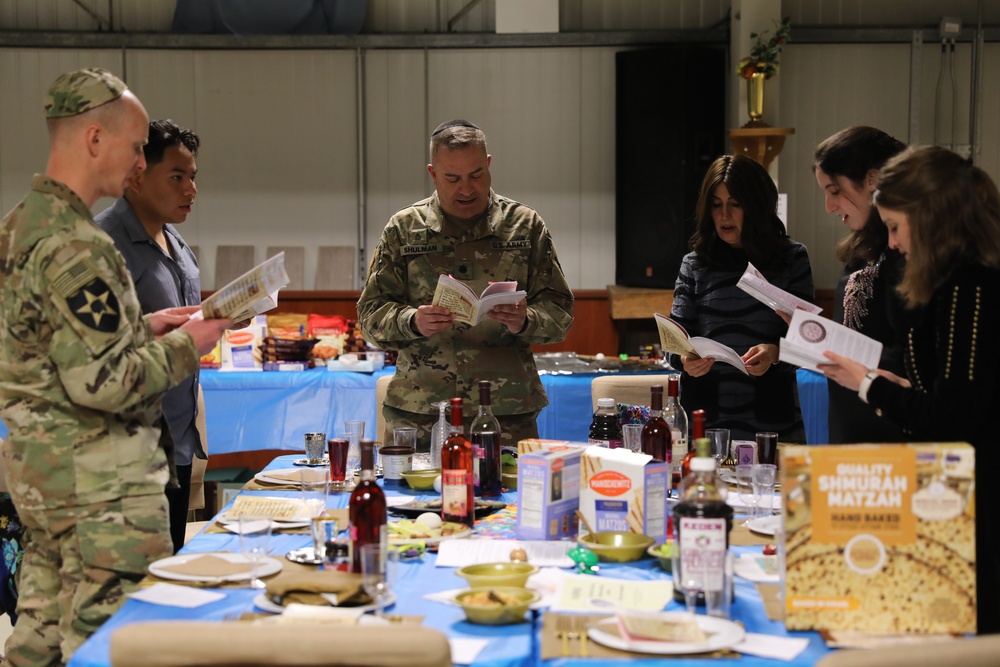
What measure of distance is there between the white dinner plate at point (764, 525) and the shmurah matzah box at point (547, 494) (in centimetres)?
40

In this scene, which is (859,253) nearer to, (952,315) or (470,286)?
(952,315)

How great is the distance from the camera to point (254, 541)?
1960 millimetres

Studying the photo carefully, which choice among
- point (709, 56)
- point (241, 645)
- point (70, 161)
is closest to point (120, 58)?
point (709, 56)

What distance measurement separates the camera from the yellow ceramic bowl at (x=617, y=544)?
205cm

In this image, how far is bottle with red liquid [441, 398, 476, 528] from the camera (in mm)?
2342

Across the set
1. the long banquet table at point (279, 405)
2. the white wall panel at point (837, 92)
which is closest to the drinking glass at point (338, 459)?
the long banquet table at point (279, 405)

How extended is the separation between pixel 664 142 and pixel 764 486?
5.69 m

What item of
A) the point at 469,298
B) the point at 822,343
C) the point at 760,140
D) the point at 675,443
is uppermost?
the point at 760,140

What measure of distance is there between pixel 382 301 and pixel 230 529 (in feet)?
4.27

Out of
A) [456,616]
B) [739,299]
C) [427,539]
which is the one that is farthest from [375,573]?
[739,299]

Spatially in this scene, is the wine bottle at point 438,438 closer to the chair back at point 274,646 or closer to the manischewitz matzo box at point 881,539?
the manischewitz matzo box at point 881,539

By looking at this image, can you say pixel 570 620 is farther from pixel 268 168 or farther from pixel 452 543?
pixel 268 168

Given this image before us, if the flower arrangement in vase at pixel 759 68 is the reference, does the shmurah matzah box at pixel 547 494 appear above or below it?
below

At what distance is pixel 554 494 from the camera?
86.4 inches
